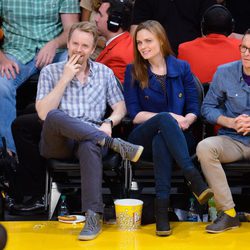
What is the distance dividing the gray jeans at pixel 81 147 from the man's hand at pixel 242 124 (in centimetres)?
80

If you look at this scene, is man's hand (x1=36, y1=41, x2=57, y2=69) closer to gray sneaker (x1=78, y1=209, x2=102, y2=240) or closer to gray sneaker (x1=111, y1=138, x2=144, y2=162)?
gray sneaker (x1=111, y1=138, x2=144, y2=162)

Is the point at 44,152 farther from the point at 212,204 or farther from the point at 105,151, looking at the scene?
the point at 212,204

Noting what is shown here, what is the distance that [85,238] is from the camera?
10.1ft

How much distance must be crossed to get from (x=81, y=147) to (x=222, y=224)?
2.96ft

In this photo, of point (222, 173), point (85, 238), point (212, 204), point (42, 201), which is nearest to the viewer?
point (85, 238)

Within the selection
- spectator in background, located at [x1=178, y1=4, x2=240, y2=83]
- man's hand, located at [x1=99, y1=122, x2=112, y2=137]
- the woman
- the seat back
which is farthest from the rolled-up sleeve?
spectator in background, located at [x1=178, y1=4, x2=240, y2=83]

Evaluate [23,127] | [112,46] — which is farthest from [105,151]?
[112,46]

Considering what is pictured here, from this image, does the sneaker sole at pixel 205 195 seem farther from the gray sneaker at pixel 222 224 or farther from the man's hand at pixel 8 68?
the man's hand at pixel 8 68

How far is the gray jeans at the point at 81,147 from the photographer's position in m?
3.16

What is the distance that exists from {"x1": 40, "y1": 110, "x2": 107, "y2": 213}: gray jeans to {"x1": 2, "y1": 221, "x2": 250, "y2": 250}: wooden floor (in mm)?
193

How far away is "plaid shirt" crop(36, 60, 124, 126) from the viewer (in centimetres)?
359

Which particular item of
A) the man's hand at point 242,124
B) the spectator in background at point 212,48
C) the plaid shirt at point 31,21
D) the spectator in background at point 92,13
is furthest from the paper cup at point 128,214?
the plaid shirt at point 31,21

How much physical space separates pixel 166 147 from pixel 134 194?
2.00 ft

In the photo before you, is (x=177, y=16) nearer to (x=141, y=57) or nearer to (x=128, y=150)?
(x=141, y=57)
